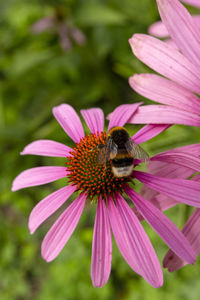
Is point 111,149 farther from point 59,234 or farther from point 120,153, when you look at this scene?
point 59,234

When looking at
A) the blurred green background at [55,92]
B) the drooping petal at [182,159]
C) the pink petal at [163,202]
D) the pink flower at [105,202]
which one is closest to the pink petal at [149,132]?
the pink flower at [105,202]

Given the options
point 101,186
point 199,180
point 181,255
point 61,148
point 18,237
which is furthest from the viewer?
point 18,237

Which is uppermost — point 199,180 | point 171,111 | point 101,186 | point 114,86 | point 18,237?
point 114,86

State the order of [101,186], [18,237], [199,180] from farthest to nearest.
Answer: [18,237]
[101,186]
[199,180]

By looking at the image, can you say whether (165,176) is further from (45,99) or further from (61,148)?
(45,99)

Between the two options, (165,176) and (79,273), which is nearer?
(165,176)

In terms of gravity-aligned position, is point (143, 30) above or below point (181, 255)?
above

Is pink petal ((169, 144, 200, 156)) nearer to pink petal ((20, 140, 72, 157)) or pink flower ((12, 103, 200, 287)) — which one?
pink flower ((12, 103, 200, 287))

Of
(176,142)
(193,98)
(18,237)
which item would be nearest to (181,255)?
(193,98)
